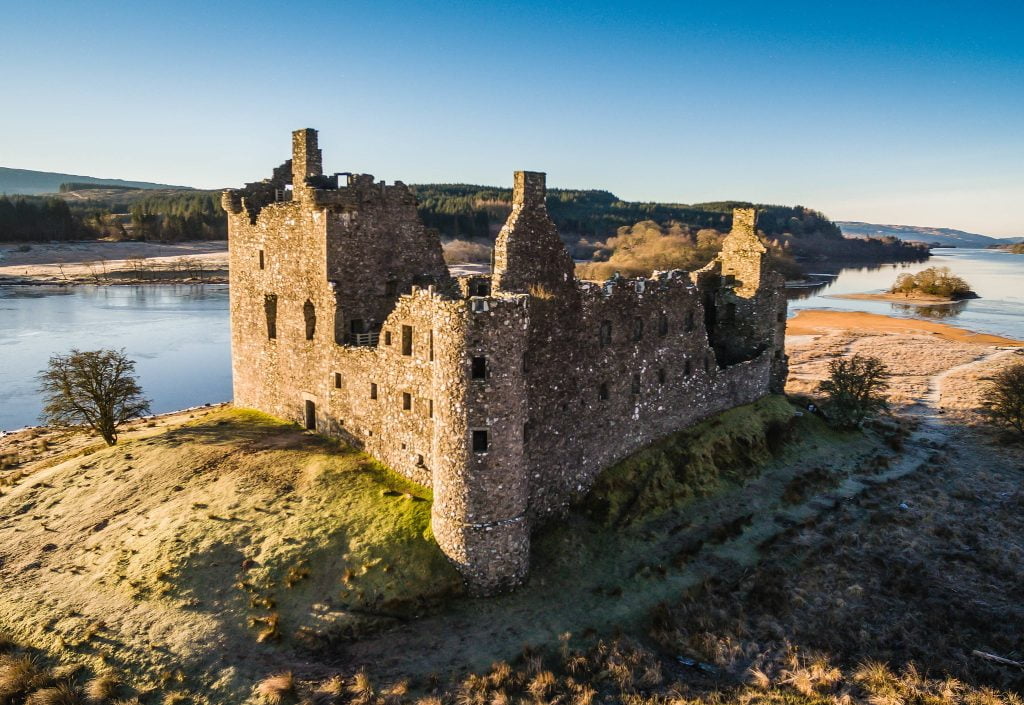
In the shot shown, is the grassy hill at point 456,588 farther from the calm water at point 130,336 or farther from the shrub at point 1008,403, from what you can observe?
the calm water at point 130,336

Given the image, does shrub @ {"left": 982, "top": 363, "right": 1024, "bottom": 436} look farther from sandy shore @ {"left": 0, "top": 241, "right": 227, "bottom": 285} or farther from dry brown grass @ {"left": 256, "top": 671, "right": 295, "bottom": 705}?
sandy shore @ {"left": 0, "top": 241, "right": 227, "bottom": 285}

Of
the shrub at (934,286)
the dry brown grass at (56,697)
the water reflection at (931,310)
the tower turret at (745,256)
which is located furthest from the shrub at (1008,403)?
the shrub at (934,286)

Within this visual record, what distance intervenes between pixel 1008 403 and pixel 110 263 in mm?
144968

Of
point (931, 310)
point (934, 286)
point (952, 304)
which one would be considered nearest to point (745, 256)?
point (931, 310)

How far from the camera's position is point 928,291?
116688 millimetres

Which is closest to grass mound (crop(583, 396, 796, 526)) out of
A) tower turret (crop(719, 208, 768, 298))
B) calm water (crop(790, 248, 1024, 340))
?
tower turret (crop(719, 208, 768, 298))

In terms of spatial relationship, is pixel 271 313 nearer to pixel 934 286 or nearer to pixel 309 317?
pixel 309 317

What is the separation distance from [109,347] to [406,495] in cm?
5445

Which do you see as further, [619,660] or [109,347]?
[109,347]

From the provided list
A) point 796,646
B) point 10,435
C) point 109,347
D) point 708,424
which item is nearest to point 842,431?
point 708,424

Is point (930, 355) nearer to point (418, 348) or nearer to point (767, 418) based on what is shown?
point (767, 418)

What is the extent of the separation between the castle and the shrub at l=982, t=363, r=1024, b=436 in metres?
14.6

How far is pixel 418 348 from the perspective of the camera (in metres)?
22.6

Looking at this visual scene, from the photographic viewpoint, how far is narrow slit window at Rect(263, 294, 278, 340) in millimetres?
30016
